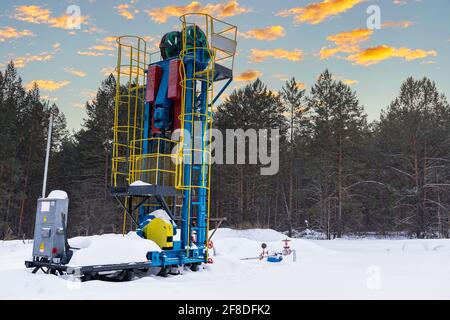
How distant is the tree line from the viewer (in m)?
32.0

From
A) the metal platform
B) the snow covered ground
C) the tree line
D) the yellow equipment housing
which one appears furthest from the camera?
the tree line

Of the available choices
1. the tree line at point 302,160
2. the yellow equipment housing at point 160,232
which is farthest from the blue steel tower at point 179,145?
the tree line at point 302,160

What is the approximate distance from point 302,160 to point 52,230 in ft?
103

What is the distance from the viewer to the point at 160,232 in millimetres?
10703

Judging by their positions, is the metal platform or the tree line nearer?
the metal platform

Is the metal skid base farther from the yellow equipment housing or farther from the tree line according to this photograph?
the tree line

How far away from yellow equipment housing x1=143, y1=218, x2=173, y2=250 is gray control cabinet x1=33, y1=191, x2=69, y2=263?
238cm

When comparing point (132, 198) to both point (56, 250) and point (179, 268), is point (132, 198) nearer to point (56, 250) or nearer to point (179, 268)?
point (179, 268)

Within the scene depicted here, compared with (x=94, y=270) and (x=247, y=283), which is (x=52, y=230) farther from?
(x=247, y=283)

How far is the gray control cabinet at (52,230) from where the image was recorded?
8.97 m

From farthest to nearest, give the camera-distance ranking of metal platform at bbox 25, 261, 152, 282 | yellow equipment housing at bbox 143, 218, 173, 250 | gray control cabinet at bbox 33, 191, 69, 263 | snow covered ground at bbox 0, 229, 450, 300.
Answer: yellow equipment housing at bbox 143, 218, 173, 250
gray control cabinet at bbox 33, 191, 69, 263
metal platform at bbox 25, 261, 152, 282
snow covered ground at bbox 0, 229, 450, 300

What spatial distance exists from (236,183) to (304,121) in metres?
7.97

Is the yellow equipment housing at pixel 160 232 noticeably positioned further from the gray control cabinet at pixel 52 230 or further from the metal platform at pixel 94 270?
the gray control cabinet at pixel 52 230

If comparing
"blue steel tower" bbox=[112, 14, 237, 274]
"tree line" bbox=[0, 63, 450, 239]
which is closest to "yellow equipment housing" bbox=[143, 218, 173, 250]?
"blue steel tower" bbox=[112, 14, 237, 274]
